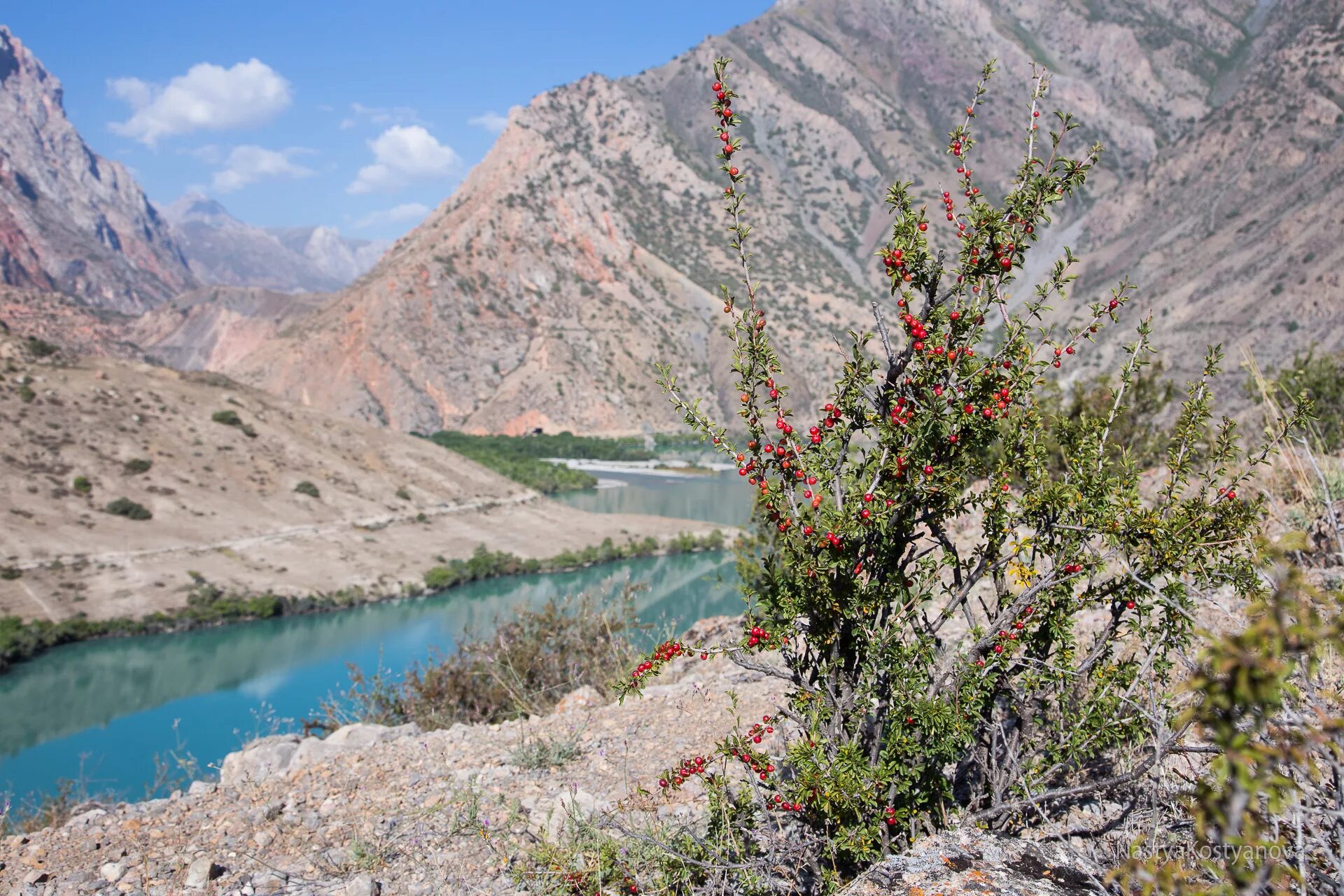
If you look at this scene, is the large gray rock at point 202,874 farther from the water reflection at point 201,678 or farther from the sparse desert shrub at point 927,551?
the water reflection at point 201,678

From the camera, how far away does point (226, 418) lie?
4447cm

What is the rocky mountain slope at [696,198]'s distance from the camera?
88.6 metres

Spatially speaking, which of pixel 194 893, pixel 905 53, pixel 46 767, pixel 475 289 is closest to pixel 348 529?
pixel 46 767

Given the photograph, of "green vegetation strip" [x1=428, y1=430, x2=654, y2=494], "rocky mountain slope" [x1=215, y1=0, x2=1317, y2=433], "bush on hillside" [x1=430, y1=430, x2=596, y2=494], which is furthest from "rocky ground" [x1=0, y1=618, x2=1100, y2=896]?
"green vegetation strip" [x1=428, y1=430, x2=654, y2=494]

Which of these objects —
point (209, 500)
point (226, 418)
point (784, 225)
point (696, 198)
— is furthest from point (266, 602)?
point (784, 225)

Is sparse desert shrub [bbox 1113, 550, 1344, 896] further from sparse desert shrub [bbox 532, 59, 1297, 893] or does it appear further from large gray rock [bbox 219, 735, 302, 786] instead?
large gray rock [bbox 219, 735, 302, 786]

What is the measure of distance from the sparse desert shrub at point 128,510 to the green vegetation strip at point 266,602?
4906mm

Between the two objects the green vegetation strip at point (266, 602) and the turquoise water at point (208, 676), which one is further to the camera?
the green vegetation strip at point (266, 602)

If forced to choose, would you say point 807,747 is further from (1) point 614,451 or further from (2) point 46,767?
(1) point 614,451

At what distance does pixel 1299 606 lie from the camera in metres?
1.42

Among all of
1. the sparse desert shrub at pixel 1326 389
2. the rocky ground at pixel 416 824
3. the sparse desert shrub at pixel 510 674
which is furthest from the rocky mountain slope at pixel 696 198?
the rocky ground at pixel 416 824

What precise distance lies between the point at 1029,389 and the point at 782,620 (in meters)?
1.26

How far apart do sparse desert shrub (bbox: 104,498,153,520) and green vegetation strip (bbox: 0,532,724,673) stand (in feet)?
16.1

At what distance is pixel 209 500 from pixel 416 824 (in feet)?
127
